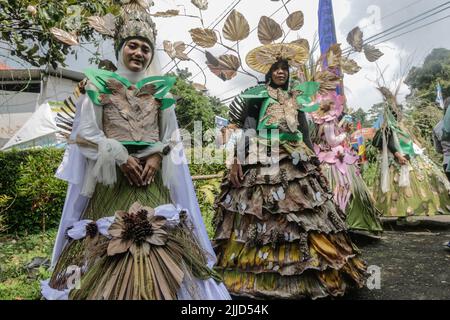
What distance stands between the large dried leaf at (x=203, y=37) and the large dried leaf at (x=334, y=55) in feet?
3.63

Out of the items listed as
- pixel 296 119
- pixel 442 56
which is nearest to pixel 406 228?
pixel 296 119

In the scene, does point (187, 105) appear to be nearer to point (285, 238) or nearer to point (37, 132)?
point (285, 238)

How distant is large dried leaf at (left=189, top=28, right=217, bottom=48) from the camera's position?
287 cm

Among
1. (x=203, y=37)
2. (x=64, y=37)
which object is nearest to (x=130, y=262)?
(x=64, y=37)

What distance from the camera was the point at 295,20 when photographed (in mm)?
3109

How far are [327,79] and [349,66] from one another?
22cm

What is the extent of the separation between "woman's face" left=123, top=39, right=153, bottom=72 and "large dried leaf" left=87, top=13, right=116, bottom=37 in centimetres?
19

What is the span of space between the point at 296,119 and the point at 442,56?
867 inches

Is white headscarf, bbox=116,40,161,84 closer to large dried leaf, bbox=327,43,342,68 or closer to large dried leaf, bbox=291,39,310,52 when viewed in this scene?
large dried leaf, bbox=291,39,310,52

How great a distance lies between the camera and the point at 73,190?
2260mm

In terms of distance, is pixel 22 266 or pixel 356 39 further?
pixel 22 266

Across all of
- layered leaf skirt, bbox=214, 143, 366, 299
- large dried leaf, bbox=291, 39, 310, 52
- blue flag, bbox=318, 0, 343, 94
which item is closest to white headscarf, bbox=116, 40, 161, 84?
layered leaf skirt, bbox=214, 143, 366, 299

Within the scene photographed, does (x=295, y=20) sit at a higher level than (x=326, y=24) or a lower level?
lower
